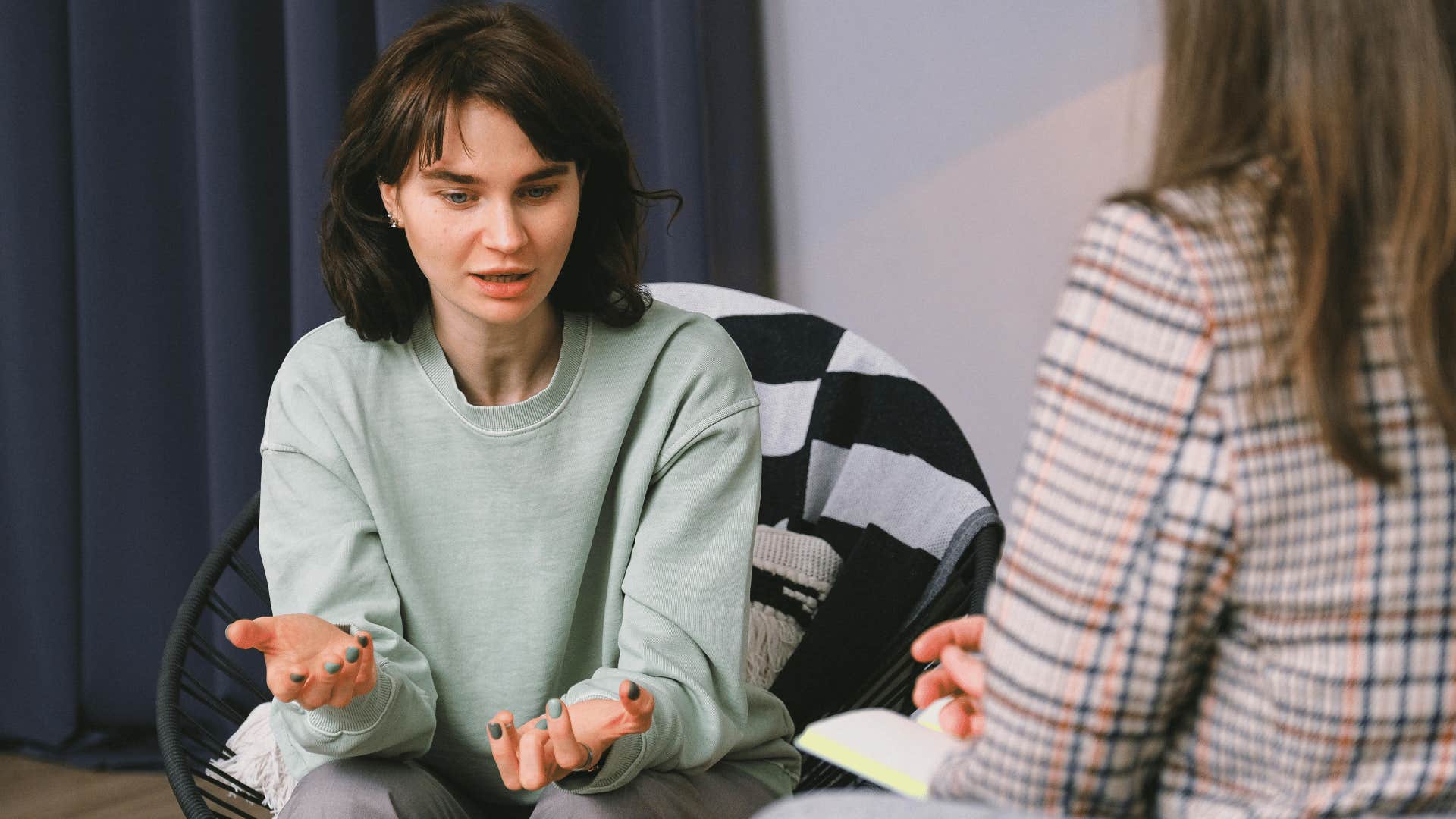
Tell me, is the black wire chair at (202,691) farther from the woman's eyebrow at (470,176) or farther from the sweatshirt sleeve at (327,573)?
the woman's eyebrow at (470,176)

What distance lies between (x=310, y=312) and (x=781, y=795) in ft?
3.99

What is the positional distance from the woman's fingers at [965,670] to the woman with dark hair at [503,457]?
0.38 m

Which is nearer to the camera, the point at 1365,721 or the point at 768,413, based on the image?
the point at 1365,721

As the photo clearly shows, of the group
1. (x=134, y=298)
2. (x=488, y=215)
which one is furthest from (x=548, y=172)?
(x=134, y=298)

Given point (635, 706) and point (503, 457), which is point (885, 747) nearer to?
point (635, 706)

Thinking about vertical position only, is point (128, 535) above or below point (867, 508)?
below

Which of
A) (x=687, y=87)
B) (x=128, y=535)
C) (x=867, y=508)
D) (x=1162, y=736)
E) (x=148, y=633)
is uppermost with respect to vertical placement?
(x=687, y=87)

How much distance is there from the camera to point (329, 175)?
1309 mm

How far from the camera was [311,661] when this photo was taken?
40.3 inches

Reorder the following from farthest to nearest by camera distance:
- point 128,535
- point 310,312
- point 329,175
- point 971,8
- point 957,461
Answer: point 128,535 < point 310,312 < point 971,8 < point 957,461 < point 329,175

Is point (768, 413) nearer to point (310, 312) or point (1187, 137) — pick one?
point (310, 312)

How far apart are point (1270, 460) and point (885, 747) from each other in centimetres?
25

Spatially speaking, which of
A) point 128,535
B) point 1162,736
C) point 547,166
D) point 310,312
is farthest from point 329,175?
point 128,535

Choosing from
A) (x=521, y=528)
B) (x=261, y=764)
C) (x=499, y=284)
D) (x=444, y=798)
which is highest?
(x=499, y=284)
